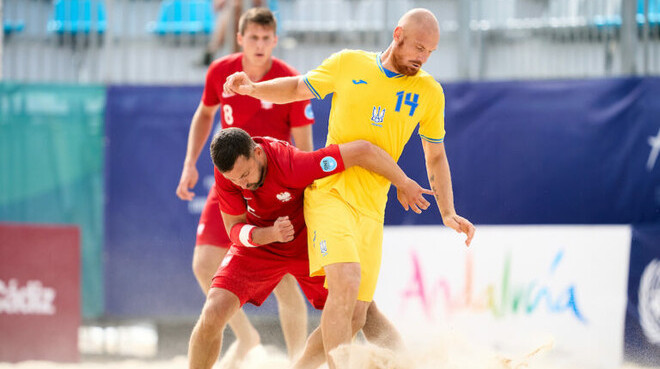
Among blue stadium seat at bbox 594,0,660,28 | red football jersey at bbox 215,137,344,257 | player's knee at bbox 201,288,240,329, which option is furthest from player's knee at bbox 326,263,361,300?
blue stadium seat at bbox 594,0,660,28

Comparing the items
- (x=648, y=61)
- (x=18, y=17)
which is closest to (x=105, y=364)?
(x=18, y=17)

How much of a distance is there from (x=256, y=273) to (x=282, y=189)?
471mm

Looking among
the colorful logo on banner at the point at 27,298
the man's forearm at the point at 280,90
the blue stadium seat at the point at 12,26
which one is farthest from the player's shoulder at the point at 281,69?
the blue stadium seat at the point at 12,26

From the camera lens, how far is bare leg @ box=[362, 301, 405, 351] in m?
4.30

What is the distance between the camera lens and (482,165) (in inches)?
273

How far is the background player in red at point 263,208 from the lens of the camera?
3.96 m

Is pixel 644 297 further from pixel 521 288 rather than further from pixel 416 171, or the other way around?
pixel 416 171

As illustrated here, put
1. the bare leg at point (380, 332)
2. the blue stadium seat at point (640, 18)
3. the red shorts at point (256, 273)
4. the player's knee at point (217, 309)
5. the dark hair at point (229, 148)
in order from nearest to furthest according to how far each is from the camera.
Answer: the dark hair at point (229, 148)
the player's knee at point (217, 309)
the red shorts at point (256, 273)
the bare leg at point (380, 332)
the blue stadium seat at point (640, 18)

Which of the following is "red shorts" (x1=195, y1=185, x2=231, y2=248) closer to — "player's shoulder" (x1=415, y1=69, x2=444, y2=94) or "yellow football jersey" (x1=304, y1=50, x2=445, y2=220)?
"yellow football jersey" (x1=304, y1=50, x2=445, y2=220)

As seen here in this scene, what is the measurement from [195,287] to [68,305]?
1088mm

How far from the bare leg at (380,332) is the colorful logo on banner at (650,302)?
301 centimetres

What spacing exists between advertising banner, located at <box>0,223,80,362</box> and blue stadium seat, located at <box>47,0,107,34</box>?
1.94 meters

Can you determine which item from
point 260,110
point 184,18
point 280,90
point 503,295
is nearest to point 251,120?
point 260,110

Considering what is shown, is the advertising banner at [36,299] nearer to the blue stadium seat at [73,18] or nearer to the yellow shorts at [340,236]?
the blue stadium seat at [73,18]
